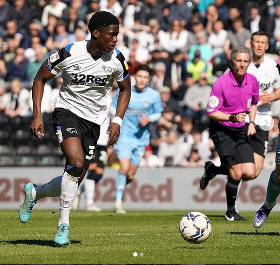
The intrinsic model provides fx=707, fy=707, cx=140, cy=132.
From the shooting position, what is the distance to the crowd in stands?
1894 cm

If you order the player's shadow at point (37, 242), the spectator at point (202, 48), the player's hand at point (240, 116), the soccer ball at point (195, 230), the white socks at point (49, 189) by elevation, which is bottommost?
the player's shadow at point (37, 242)

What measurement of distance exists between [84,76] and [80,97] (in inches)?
10.9

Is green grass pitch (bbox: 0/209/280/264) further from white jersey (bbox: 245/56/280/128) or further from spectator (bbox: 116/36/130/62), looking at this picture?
spectator (bbox: 116/36/130/62)

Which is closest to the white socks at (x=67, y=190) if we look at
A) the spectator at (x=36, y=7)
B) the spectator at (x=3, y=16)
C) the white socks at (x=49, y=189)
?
the white socks at (x=49, y=189)

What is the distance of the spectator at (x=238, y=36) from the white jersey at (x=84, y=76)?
41.7 feet

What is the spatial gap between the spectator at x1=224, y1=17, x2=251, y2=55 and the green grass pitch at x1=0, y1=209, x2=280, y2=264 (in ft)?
32.6

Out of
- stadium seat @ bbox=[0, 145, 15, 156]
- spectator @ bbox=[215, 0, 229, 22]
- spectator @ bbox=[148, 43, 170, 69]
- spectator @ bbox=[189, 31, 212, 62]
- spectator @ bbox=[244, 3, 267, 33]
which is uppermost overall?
spectator @ bbox=[215, 0, 229, 22]

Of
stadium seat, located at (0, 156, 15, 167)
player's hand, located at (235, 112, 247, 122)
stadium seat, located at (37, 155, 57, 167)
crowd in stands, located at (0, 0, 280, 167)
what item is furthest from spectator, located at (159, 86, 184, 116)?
player's hand, located at (235, 112, 247, 122)

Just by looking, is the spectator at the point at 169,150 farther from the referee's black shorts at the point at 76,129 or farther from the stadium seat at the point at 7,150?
the referee's black shorts at the point at 76,129

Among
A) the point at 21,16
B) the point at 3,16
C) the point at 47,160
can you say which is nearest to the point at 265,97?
the point at 47,160

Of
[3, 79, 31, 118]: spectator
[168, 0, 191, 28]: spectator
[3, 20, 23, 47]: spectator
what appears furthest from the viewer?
[3, 20, 23, 47]: spectator

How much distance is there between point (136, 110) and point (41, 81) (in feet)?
22.6

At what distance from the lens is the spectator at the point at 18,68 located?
21625 mm

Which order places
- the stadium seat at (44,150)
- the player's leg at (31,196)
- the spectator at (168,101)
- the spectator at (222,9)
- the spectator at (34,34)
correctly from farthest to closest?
the spectator at (34,34)
the spectator at (222,9)
the spectator at (168,101)
the stadium seat at (44,150)
the player's leg at (31,196)
